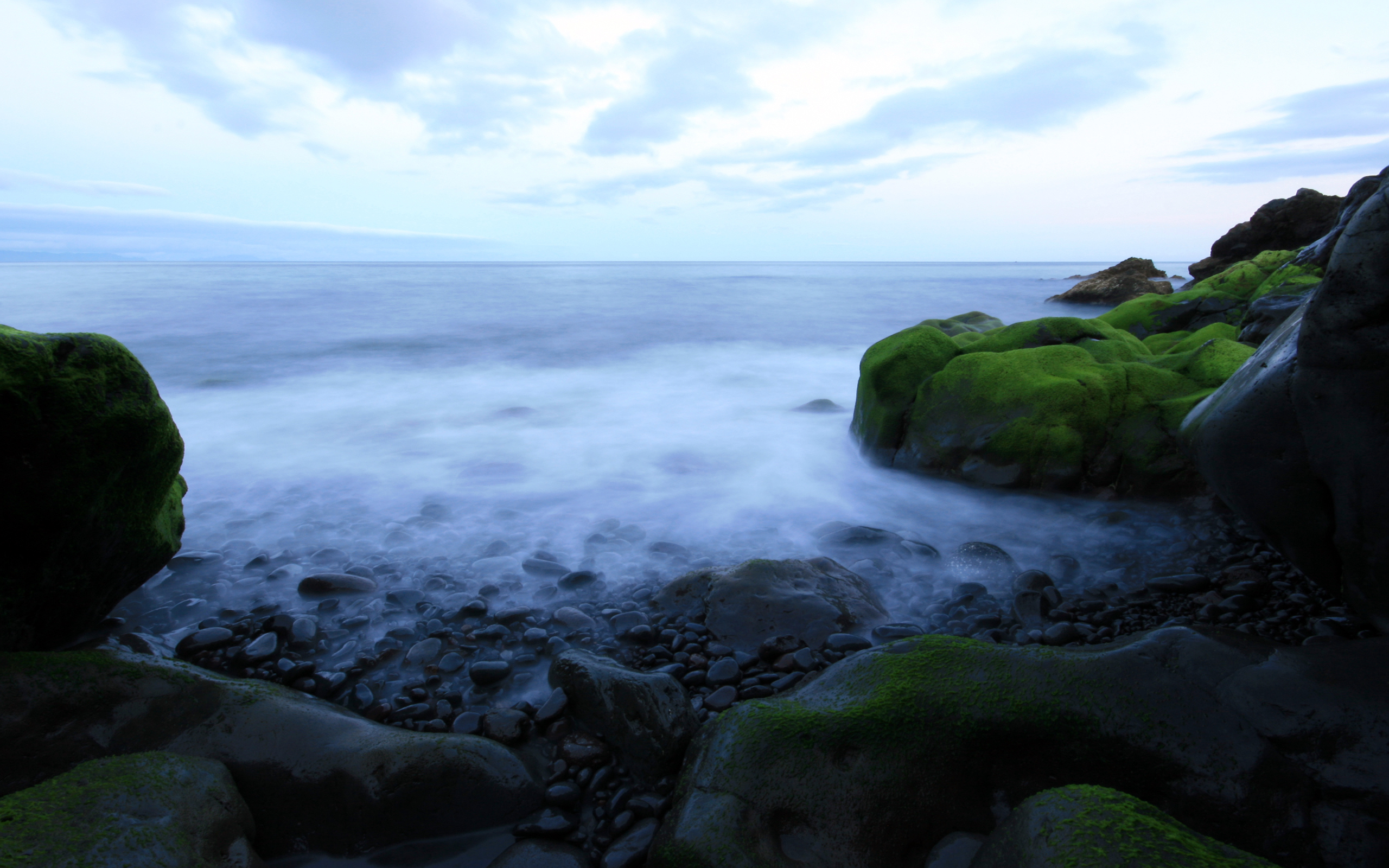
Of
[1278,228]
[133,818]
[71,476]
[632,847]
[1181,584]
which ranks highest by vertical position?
[1278,228]

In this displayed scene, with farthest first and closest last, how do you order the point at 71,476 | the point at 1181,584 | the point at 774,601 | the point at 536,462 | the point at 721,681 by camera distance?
1. the point at 536,462
2. the point at 1181,584
3. the point at 774,601
4. the point at 721,681
5. the point at 71,476

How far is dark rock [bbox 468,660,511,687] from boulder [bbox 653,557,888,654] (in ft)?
3.79

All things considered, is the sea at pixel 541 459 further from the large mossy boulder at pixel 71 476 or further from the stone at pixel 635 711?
the large mossy boulder at pixel 71 476

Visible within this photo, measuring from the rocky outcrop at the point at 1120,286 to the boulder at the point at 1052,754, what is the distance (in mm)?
33119

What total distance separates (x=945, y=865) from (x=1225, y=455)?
8.87ft

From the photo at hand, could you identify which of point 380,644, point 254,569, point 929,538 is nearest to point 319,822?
point 380,644

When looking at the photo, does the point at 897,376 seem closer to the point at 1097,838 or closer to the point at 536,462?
the point at 536,462

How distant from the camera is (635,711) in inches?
124

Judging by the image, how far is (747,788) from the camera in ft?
8.16

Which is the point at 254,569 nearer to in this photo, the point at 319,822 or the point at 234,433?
the point at 319,822

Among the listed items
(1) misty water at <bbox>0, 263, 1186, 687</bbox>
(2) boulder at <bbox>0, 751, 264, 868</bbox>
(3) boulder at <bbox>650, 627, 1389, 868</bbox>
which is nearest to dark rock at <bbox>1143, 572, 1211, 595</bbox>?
(1) misty water at <bbox>0, 263, 1186, 687</bbox>

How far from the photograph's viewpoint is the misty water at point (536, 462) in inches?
210

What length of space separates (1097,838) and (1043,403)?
207 inches

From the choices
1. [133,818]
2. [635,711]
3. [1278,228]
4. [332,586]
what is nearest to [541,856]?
[635,711]
